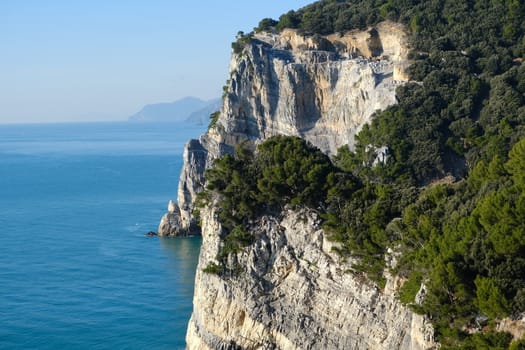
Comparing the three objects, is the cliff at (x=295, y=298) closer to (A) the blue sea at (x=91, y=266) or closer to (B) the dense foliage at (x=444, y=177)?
(B) the dense foliage at (x=444, y=177)

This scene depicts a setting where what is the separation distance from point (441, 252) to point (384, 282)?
4259mm

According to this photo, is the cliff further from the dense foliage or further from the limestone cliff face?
the limestone cliff face

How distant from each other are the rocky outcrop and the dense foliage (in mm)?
856

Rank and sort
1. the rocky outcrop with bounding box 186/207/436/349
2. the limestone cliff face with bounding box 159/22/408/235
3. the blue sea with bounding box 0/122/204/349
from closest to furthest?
the rocky outcrop with bounding box 186/207/436/349
the blue sea with bounding box 0/122/204/349
the limestone cliff face with bounding box 159/22/408/235

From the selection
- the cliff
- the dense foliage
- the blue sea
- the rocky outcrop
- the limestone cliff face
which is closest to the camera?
the dense foliage

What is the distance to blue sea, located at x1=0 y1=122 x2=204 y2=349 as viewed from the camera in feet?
119

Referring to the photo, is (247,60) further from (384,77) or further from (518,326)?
(518,326)

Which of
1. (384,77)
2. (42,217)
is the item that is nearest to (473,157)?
(384,77)

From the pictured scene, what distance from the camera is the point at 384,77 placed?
5506 centimetres

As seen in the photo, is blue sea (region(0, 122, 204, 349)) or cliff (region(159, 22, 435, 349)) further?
blue sea (region(0, 122, 204, 349))

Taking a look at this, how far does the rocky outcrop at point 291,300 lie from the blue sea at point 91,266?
5512 mm

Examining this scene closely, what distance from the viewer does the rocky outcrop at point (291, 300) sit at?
84.9ft

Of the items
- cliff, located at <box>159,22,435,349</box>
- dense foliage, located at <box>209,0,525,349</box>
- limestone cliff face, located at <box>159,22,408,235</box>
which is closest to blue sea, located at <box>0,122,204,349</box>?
cliff, located at <box>159,22,435,349</box>

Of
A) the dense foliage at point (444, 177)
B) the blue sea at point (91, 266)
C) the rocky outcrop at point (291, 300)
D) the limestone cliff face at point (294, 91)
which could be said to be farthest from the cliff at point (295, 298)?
the blue sea at point (91, 266)
